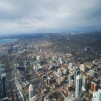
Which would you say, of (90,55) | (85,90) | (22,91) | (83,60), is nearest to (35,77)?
(22,91)

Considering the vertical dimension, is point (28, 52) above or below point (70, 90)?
above

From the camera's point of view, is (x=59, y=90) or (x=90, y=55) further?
(x=90, y=55)

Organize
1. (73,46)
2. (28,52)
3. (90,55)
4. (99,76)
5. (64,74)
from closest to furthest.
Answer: (99,76), (64,74), (90,55), (28,52), (73,46)

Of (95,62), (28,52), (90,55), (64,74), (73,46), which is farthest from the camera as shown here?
(73,46)

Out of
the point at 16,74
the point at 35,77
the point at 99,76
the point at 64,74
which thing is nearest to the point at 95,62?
the point at 99,76

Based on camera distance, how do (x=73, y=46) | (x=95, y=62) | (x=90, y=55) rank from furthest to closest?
(x=73, y=46) < (x=90, y=55) < (x=95, y=62)

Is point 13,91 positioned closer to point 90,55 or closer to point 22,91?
point 22,91

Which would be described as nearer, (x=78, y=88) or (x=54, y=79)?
(x=78, y=88)

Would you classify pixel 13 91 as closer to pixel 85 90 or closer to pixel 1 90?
pixel 1 90

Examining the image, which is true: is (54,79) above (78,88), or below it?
below

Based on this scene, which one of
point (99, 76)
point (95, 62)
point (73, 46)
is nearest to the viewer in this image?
point (99, 76)
